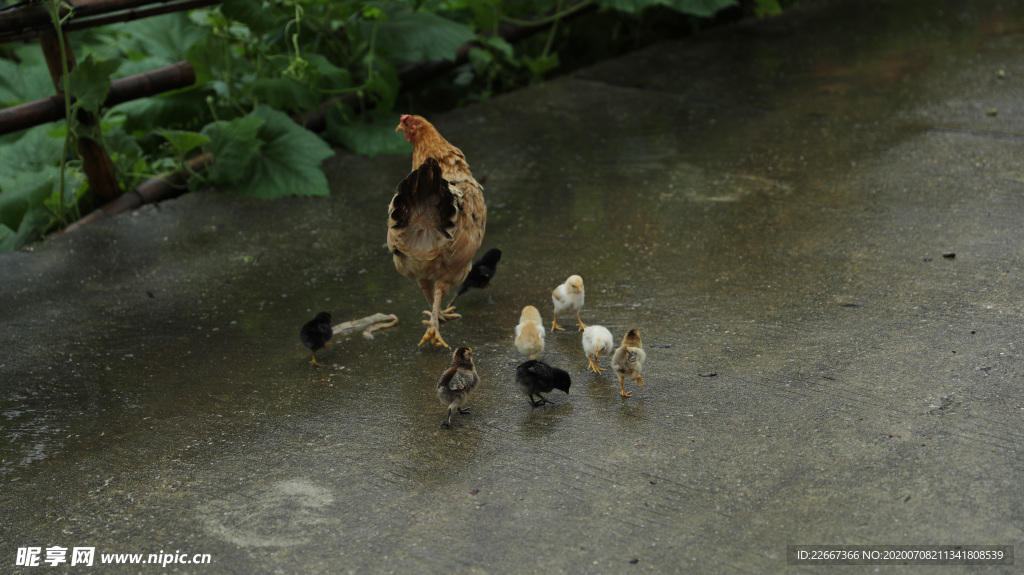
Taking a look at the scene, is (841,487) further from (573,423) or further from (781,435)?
(573,423)

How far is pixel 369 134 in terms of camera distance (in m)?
6.86

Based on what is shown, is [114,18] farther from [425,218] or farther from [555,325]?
[555,325]

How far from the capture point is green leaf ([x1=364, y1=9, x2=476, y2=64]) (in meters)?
6.72

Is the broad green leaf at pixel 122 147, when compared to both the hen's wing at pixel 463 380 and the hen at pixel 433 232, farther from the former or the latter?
the hen's wing at pixel 463 380

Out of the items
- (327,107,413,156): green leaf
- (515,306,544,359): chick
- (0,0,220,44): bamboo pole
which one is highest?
(0,0,220,44): bamboo pole

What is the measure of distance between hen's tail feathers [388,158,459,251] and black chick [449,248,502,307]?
1.71ft

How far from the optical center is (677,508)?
9.70ft

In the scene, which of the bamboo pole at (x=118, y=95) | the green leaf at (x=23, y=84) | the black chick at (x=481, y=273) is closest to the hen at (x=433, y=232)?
the black chick at (x=481, y=273)

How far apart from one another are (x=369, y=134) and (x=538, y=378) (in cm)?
384

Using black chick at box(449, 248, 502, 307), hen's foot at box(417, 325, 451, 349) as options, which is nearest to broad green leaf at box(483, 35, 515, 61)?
black chick at box(449, 248, 502, 307)

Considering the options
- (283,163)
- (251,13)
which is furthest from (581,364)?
(251,13)

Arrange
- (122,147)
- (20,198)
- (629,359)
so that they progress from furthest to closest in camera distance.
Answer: (122,147), (20,198), (629,359)

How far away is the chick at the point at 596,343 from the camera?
154 inches

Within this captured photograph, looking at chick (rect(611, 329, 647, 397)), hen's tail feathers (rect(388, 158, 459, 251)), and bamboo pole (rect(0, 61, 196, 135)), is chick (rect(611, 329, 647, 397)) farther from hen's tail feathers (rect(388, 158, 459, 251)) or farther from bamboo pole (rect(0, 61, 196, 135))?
bamboo pole (rect(0, 61, 196, 135))
